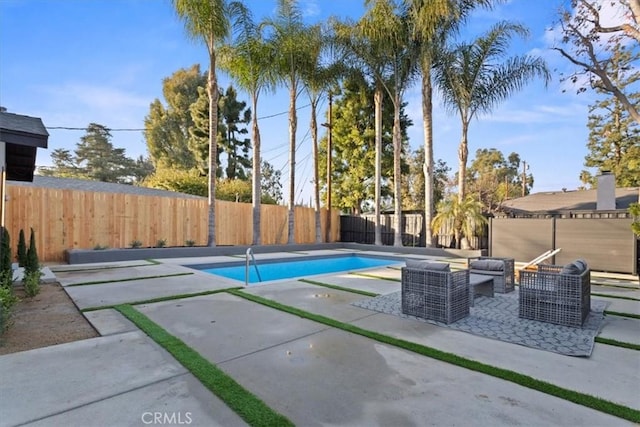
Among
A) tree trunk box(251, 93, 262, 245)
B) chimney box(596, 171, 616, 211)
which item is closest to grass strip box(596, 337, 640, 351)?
chimney box(596, 171, 616, 211)

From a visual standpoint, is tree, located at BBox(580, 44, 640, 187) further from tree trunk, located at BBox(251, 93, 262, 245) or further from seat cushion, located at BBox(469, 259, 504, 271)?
tree trunk, located at BBox(251, 93, 262, 245)

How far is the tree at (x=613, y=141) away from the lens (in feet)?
66.2

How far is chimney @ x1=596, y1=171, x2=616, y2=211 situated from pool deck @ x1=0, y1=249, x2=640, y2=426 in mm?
9721

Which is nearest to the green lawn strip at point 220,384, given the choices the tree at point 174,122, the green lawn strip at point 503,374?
the green lawn strip at point 503,374

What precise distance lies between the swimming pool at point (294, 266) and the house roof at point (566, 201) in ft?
25.0

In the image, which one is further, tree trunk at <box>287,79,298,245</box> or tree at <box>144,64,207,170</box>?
tree at <box>144,64,207,170</box>

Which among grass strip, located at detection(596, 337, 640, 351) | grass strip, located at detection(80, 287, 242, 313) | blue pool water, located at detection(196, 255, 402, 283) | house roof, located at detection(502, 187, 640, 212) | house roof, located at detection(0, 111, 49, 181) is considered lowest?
blue pool water, located at detection(196, 255, 402, 283)

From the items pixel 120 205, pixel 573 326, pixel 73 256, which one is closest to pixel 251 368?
pixel 573 326

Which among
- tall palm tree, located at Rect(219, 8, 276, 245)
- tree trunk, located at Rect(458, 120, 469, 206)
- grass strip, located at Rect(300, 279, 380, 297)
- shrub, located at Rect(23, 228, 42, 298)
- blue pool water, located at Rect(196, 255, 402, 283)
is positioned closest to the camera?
shrub, located at Rect(23, 228, 42, 298)

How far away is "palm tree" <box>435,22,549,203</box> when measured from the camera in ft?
39.1

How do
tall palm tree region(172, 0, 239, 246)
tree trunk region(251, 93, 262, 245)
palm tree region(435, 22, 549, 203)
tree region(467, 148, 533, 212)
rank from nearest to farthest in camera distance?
tall palm tree region(172, 0, 239, 246), palm tree region(435, 22, 549, 203), tree trunk region(251, 93, 262, 245), tree region(467, 148, 533, 212)

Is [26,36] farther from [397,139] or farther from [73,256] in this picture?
[397,139]

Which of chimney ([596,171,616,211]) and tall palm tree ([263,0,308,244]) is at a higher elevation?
tall palm tree ([263,0,308,244])

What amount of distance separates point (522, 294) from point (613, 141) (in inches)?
1035
